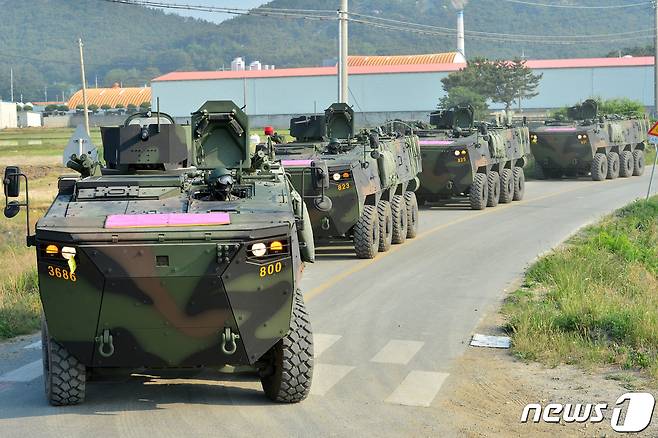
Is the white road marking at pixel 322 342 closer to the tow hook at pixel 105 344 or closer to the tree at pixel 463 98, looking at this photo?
the tow hook at pixel 105 344

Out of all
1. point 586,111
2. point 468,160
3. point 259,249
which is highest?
point 586,111

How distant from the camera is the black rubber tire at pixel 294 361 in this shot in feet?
31.4

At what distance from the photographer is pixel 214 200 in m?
9.98

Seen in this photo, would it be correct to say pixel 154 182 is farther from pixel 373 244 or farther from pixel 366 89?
pixel 366 89

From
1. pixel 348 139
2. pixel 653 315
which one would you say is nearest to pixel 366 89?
pixel 348 139

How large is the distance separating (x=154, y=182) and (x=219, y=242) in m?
1.56

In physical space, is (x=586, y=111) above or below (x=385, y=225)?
above

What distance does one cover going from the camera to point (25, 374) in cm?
1112

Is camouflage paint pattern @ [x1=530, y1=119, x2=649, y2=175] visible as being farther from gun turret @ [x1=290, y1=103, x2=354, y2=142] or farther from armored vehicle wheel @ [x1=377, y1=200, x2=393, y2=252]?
armored vehicle wheel @ [x1=377, y1=200, x2=393, y2=252]

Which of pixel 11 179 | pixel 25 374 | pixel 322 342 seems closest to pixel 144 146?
pixel 11 179

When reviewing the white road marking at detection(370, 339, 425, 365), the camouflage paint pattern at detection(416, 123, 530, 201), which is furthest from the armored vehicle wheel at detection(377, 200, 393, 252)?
the white road marking at detection(370, 339, 425, 365)

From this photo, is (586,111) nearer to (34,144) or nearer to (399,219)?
(399,219)

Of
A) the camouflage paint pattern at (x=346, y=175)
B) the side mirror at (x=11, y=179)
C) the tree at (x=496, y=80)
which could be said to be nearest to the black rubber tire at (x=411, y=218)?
the camouflage paint pattern at (x=346, y=175)

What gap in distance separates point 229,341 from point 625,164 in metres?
30.0
